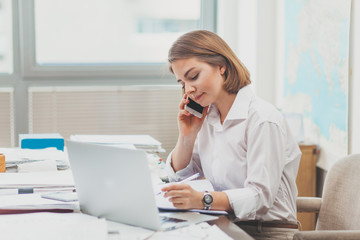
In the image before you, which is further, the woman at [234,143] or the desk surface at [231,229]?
the woman at [234,143]

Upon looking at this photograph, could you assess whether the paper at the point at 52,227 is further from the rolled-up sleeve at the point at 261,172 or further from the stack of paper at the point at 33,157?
the stack of paper at the point at 33,157

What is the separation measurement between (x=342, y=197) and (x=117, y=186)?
0.89 m

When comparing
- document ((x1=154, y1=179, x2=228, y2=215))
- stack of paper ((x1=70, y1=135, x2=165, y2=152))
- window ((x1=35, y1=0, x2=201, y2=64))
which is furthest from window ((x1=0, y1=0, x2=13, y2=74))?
document ((x1=154, y1=179, x2=228, y2=215))

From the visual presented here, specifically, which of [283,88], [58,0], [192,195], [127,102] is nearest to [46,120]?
[127,102]

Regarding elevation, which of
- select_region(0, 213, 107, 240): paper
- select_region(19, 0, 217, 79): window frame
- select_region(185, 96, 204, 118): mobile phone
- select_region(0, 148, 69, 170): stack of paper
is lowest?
select_region(0, 148, 69, 170): stack of paper

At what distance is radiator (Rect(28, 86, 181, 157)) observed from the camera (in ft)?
12.4

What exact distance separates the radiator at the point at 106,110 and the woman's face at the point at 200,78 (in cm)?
222

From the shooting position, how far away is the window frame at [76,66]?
3.73m

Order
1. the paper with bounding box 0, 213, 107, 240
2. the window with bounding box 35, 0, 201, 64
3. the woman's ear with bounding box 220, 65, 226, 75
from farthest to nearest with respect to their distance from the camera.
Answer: the window with bounding box 35, 0, 201, 64 < the woman's ear with bounding box 220, 65, 226, 75 < the paper with bounding box 0, 213, 107, 240

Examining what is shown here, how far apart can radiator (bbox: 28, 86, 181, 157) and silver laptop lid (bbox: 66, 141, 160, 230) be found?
250 centimetres

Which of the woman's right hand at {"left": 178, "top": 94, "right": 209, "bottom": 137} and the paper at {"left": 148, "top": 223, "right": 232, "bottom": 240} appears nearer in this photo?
the paper at {"left": 148, "top": 223, "right": 232, "bottom": 240}

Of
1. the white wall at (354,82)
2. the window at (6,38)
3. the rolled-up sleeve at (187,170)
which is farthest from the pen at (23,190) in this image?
the window at (6,38)

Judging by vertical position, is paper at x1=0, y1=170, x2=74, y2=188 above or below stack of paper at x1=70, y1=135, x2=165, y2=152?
above

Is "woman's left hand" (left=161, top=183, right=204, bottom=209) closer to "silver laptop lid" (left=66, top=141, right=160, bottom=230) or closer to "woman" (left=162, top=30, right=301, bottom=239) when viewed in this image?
"woman" (left=162, top=30, right=301, bottom=239)
